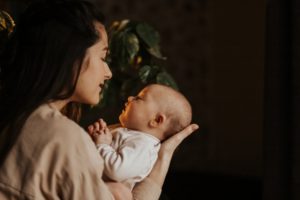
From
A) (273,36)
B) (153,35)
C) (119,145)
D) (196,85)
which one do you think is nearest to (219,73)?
(196,85)

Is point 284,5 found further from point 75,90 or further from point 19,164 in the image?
point 19,164

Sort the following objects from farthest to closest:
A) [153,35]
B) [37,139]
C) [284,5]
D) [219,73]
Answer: [219,73] → [153,35] → [284,5] → [37,139]

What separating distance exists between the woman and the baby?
0.15 metres

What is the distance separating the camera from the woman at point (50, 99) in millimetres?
1077

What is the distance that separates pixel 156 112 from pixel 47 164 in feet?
1.47

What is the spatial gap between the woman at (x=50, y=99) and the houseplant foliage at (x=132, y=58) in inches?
39.9

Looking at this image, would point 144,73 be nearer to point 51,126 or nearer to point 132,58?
point 132,58

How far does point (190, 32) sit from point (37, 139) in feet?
10.1

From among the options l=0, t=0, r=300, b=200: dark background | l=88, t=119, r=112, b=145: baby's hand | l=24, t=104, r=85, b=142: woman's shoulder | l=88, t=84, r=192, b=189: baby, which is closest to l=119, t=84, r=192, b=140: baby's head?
l=88, t=84, r=192, b=189: baby

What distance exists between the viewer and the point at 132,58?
2.24 meters

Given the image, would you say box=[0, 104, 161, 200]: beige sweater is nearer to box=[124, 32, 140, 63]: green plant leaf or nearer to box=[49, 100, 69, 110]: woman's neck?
box=[49, 100, 69, 110]: woman's neck

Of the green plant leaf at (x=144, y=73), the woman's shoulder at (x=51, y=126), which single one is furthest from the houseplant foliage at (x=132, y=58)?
the woman's shoulder at (x=51, y=126)

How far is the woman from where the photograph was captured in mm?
1077

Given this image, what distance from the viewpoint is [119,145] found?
1374 mm
